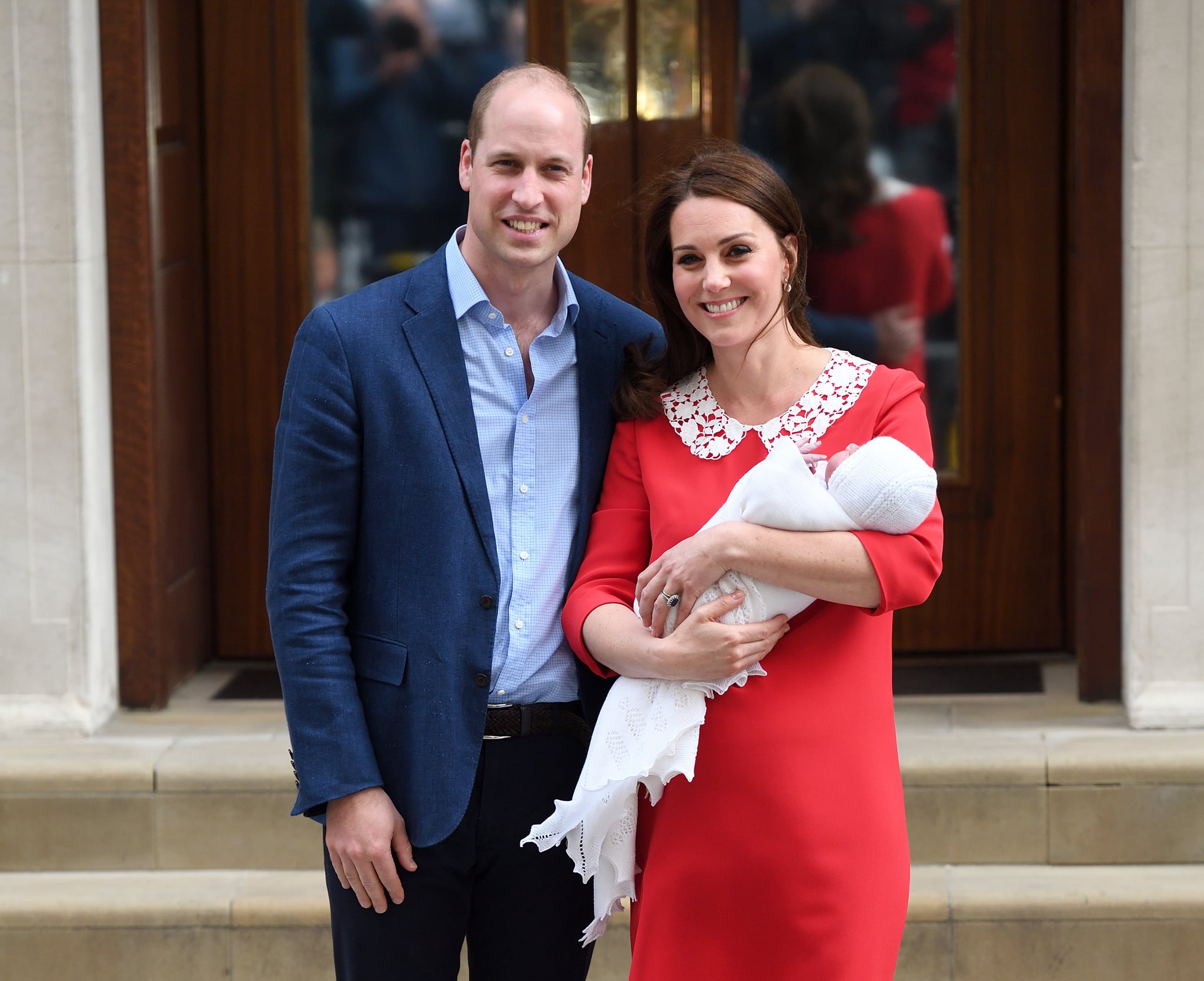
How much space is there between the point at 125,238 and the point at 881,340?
2137 millimetres

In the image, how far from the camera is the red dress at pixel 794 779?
220cm

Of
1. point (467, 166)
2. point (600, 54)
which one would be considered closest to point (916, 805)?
point (467, 166)

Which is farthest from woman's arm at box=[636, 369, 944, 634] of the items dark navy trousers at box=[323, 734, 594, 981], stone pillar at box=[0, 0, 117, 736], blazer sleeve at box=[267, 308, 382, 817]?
stone pillar at box=[0, 0, 117, 736]

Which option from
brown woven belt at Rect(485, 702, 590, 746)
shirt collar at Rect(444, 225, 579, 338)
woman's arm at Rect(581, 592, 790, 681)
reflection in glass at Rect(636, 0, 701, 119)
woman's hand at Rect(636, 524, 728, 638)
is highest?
reflection in glass at Rect(636, 0, 701, 119)

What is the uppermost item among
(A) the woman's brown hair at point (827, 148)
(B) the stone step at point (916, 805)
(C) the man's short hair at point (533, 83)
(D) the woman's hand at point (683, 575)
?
(A) the woman's brown hair at point (827, 148)

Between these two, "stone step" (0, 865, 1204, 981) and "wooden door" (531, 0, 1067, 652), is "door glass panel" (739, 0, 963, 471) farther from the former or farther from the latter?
"stone step" (0, 865, 1204, 981)

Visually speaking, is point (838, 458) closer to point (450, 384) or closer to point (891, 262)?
point (450, 384)

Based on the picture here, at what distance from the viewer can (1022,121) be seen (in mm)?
4500

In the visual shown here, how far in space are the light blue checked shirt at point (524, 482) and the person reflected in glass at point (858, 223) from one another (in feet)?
7.53

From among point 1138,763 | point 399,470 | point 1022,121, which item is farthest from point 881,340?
point 399,470

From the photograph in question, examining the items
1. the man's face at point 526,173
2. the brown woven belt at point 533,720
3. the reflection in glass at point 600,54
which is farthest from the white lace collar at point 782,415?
the reflection in glass at point 600,54

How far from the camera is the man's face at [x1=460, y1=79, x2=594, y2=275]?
229cm

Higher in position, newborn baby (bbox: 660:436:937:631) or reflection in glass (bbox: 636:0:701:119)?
reflection in glass (bbox: 636:0:701:119)

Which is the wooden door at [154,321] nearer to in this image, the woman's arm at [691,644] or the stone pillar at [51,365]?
the stone pillar at [51,365]
